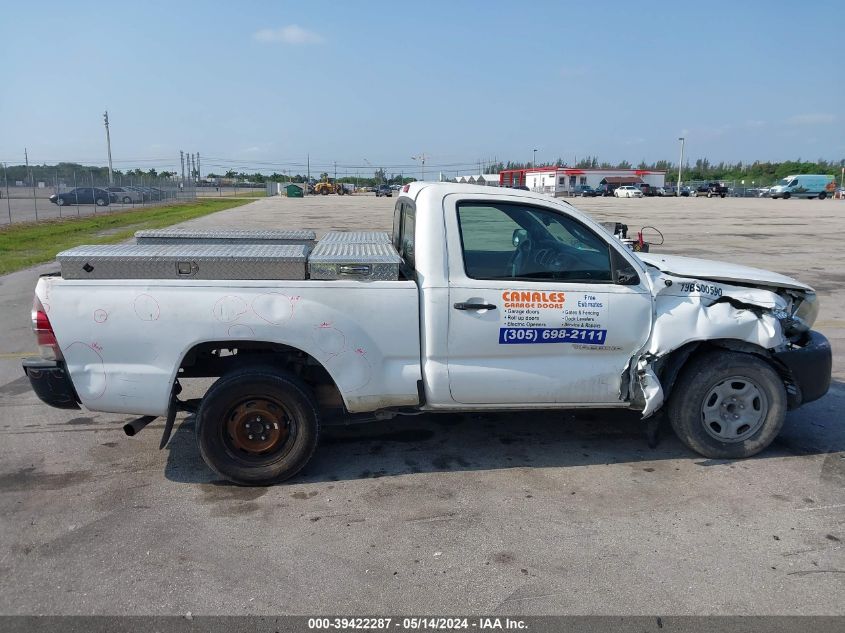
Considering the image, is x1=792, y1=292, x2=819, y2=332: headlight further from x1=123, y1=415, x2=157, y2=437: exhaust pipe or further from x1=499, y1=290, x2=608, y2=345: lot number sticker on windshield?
x1=123, y1=415, x2=157, y2=437: exhaust pipe

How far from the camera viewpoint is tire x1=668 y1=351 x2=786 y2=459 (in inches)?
182

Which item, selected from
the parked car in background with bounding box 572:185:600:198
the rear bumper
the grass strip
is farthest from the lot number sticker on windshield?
the parked car in background with bounding box 572:185:600:198

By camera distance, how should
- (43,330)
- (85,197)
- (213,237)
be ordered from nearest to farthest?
1. (43,330)
2. (213,237)
3. (85,197)

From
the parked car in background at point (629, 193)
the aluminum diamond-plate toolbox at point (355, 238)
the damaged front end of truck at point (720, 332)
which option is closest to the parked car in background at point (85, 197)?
the aluminum diamond-plate toolbox at point (355, 238)

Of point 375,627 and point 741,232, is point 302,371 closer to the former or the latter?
point 375,627

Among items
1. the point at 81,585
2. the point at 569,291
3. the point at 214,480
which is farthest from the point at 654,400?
the point at 81,585

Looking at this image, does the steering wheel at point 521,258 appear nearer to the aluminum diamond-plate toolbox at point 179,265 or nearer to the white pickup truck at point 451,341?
the white pickup truck at point 451,341

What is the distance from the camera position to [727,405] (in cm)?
471

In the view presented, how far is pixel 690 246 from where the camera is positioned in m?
19.0

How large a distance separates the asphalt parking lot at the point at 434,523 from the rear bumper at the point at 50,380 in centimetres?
61

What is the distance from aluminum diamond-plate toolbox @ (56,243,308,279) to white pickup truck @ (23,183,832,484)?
0.07 meters

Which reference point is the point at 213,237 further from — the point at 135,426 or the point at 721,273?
the point at 721,273

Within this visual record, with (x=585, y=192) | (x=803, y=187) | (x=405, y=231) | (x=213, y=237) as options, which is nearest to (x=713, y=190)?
(x=803, y=187)

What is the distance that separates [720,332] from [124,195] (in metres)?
50.7
